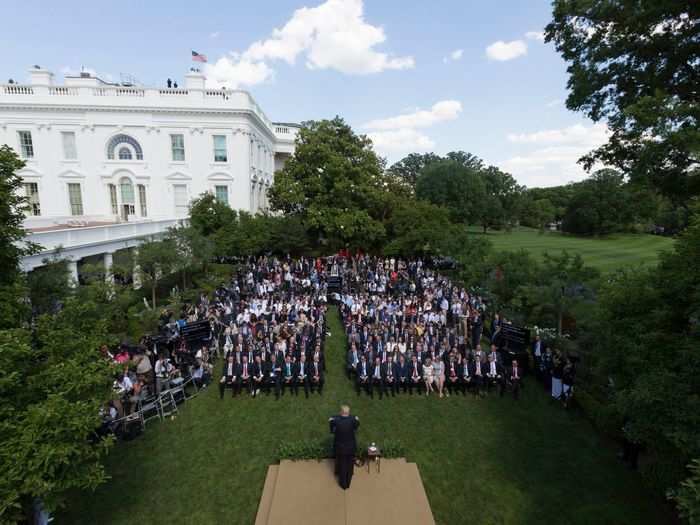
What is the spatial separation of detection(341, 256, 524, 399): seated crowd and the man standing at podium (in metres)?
4.64

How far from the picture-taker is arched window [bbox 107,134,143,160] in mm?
35125

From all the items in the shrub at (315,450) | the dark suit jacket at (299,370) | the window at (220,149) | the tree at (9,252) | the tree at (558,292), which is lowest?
the shrub at (315,450)

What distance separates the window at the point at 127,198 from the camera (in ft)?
117

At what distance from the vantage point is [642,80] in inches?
475

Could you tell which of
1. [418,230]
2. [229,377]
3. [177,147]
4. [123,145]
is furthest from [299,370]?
[123,145]

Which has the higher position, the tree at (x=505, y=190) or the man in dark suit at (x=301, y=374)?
the tree at (x=505, y=190)

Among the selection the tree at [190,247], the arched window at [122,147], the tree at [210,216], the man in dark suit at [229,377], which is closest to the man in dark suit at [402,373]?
the man in dark suit at [229,377]

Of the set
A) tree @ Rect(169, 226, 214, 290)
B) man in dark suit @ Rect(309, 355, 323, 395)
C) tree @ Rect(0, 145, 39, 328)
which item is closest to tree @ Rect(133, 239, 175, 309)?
tree @ Rect(169, 226, 214, 290)

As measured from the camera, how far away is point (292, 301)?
19.7 m

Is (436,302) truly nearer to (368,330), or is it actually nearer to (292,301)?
(368,330)

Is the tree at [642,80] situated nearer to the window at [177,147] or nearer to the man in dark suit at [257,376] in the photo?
the man in dark suit at [257,376]

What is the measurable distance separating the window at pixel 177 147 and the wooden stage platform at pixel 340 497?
109 feet

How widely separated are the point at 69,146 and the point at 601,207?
→ 67.9 m

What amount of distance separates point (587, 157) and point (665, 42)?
3.95m
